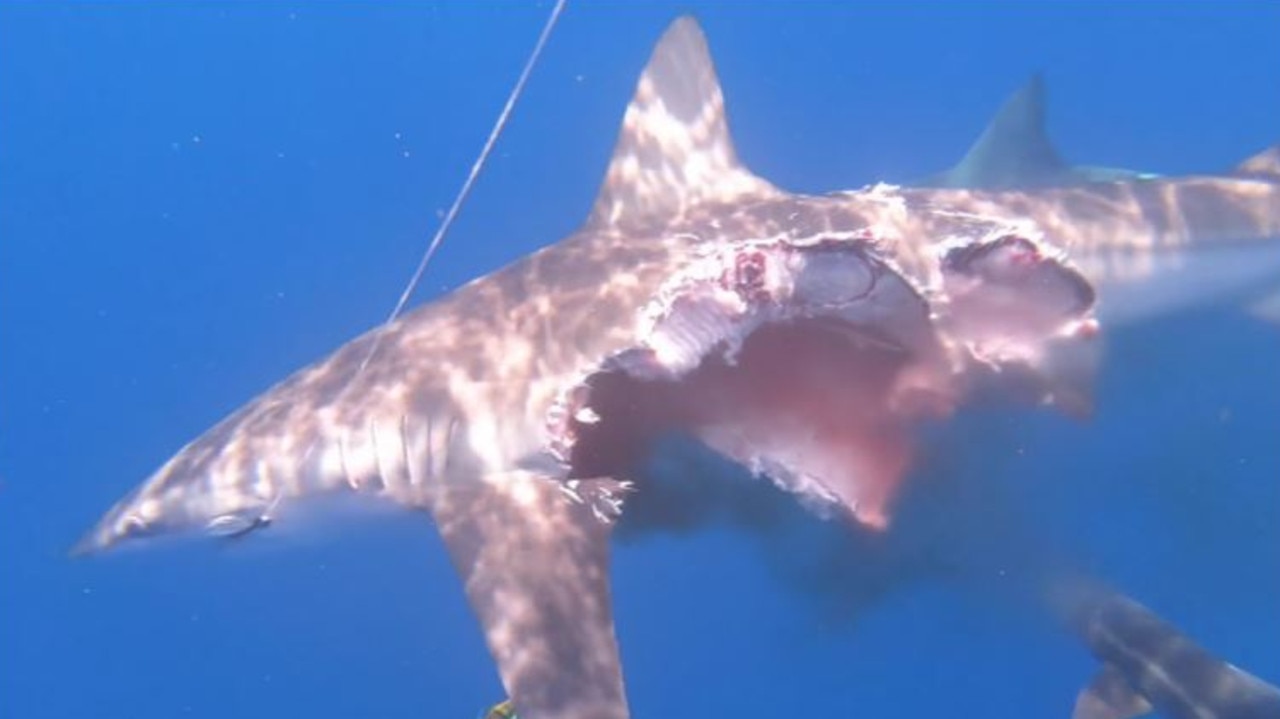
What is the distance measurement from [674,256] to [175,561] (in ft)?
10.7

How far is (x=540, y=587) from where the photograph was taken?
484cm

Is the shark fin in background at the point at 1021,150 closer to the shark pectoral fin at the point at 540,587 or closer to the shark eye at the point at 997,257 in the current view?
the shark eye at the point at 997,257

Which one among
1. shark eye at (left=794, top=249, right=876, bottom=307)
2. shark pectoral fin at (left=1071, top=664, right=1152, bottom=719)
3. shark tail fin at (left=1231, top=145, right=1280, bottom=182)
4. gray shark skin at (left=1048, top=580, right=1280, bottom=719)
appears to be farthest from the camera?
shark tail fin at (left=1231, top=145, right=1280, bottom=182)

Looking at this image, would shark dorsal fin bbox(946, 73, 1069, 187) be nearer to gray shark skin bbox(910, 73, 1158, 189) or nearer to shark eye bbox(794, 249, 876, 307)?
gray shark skin bbox(910, 73, 1158, 189)

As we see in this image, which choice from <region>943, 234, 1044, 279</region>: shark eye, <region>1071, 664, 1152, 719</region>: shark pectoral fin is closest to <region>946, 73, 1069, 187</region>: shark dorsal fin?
<region>1071, 664, 1152, 719</region>: shark pectoral fin

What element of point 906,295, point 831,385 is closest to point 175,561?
point 831,385

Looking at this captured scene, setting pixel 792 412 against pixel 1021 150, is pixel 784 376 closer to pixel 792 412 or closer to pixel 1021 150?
pixel 792 412

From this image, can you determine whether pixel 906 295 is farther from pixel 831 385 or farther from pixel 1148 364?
pixel 1148 364

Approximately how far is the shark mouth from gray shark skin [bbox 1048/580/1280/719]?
1968mm

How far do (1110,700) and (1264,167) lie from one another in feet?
11.2

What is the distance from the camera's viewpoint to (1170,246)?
661 centimetres

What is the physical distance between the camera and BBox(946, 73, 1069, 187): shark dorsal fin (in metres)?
9.95

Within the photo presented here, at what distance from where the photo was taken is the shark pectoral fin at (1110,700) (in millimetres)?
6711

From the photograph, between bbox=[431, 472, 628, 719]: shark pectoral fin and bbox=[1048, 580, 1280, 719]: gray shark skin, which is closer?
bbox=[431, 472, 628, 719]: shark pectoral fin
